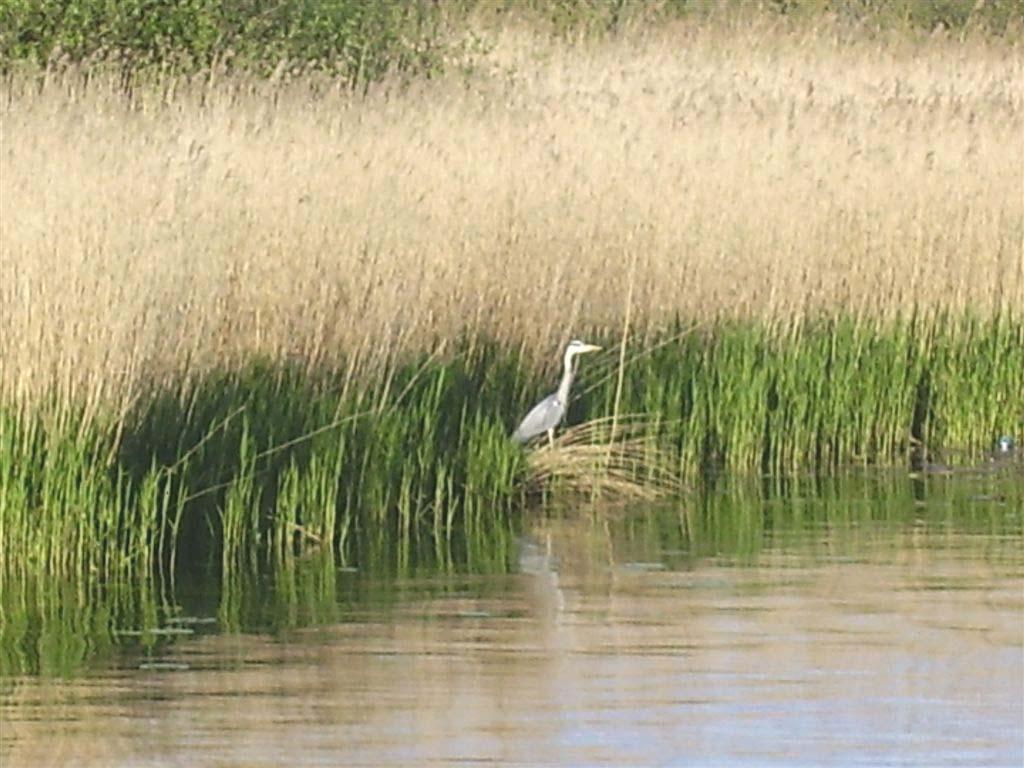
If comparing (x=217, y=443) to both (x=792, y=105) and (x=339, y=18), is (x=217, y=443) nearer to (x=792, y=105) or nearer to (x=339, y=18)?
(x=792, y=105)

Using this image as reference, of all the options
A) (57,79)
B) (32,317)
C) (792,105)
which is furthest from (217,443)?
(792,105)

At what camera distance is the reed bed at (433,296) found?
7695mm

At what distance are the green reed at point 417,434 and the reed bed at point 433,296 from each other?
0.01 m

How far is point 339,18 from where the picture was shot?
14.5 m

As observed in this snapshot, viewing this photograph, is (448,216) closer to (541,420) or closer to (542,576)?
(541,420)

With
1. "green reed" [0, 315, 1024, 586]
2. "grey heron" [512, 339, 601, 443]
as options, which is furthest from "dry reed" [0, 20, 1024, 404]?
"grey heron" [512, 339, 601, 443]

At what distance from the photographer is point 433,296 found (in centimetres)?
938

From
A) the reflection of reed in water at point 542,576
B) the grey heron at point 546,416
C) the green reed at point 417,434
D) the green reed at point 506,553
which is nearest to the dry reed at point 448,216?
the green reed at point 417,434

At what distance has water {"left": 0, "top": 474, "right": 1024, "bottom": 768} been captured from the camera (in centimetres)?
569

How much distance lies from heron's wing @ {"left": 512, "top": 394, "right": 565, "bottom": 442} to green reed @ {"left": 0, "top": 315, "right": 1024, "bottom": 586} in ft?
0.26

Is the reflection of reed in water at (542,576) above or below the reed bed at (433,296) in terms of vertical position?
below

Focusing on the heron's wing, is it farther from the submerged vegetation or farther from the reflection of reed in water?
the reflection of reed in water

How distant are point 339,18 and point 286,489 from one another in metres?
6.68

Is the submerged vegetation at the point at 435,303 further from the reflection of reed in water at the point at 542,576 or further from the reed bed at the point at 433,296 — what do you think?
the reflection of reed in water at the point at 542,576
